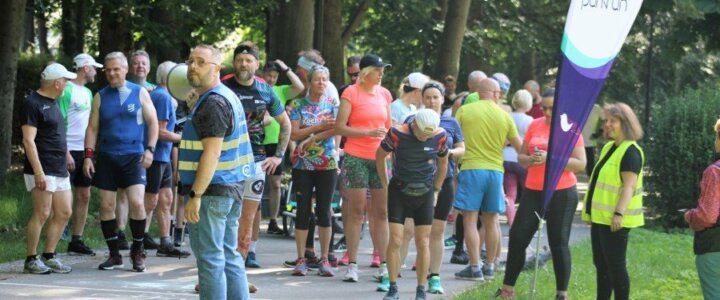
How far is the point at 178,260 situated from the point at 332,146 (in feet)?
6.43

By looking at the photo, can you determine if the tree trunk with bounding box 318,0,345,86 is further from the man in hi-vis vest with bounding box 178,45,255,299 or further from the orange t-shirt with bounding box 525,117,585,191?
the man in hi-vis vest with bounding box 178,45,255,299

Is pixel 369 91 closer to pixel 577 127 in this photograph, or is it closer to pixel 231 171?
pixel 577 127

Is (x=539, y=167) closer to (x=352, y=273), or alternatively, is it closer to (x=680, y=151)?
(x=352, y=273)

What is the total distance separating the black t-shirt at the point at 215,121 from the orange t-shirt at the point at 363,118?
3.31 metres

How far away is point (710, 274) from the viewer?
9.30 meters

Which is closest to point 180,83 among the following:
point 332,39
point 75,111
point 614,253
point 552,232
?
point 75,111

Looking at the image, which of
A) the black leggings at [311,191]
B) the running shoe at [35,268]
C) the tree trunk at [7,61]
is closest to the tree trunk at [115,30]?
the tree trunk at [7,61]

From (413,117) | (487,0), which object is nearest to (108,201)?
(413,117)

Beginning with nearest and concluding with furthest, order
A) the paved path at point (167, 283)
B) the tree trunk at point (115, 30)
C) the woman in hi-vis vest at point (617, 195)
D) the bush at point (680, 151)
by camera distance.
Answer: the woman in hi-vis vest at point (617, 195) → the paved path at point (167, 283) → the bush at point (680, 151) → the tree trunk at point (115, 30)

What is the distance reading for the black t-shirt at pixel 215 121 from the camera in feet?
28.5

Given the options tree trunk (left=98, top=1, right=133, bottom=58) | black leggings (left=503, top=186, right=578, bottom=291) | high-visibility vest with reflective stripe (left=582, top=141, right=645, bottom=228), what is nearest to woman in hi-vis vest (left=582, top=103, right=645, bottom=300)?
high-visibility vest with reflective stripe (left=582, top=141, right=645, bottom=228)

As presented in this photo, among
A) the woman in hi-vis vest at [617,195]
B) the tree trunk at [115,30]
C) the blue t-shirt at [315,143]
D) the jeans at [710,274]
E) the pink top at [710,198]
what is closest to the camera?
the pink top at [710,198]

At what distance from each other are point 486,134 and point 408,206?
6.28 feet

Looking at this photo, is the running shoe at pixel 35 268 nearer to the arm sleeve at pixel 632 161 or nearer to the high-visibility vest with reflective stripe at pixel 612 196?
the high-visibility vest with reflective stripe at pixel 612 196
